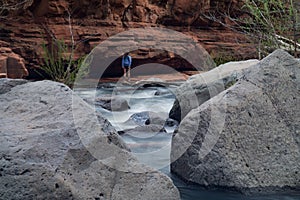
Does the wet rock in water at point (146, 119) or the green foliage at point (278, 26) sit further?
the wet rock in water at point (146, 119)

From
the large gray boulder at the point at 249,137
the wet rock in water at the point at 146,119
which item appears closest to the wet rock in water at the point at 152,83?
the wet rock in water at the point at 146,119

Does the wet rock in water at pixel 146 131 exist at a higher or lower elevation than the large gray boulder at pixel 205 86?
lower

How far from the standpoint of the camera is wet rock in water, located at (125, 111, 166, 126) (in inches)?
246

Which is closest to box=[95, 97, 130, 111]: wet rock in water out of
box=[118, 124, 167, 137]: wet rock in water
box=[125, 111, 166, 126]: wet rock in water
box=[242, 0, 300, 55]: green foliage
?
box=[125, 111, 166, 126]: wet rock in water

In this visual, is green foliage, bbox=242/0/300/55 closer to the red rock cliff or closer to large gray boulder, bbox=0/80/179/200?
large gray boulder, bbox=0/80/179/200

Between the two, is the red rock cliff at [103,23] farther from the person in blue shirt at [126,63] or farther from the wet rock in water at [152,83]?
the wet rock in water at [152,83]

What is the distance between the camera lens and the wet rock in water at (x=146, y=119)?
625 cm

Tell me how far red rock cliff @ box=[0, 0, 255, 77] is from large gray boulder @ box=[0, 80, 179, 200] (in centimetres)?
938

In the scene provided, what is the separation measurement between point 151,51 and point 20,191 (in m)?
14.7

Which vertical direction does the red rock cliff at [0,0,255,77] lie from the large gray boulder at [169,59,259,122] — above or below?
below

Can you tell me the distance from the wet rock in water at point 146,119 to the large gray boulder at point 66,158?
3242mm

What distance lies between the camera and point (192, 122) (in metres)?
3.51

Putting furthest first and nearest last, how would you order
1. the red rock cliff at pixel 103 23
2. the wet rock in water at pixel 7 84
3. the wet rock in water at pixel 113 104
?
the red rock cliff at pixel 103 23 → the wet rock in water at pixel 113 104 → the wet rock in water at pixel 7 84

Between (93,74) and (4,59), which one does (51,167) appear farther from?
(93,74)
